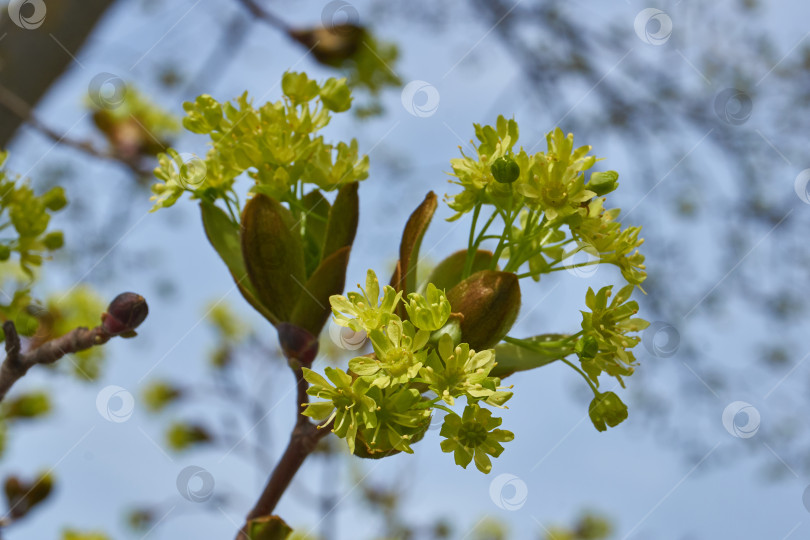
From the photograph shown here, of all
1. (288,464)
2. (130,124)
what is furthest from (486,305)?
(130,124)

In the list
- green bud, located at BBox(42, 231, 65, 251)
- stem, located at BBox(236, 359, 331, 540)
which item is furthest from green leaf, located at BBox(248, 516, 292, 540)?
green bud, located at BBox(42, 231, 65, 251)

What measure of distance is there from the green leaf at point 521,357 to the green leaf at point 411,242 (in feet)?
0.47

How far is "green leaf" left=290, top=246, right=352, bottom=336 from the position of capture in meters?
0.91

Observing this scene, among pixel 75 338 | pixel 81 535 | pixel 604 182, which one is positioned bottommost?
pixel 81 535

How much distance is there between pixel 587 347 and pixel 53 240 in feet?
2.82

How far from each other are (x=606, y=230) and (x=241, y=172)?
47 cm

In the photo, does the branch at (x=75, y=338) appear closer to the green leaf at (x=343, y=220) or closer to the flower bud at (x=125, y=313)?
the flower bud at (x=125, y=313)

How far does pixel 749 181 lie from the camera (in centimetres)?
326

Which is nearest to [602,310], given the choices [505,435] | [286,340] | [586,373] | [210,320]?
[586,373]

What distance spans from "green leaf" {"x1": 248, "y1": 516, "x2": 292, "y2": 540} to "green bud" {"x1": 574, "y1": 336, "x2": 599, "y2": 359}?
389 mm

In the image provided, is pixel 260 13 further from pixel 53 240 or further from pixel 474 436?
pixel 474 436

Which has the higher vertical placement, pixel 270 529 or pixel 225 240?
pixel 225 240

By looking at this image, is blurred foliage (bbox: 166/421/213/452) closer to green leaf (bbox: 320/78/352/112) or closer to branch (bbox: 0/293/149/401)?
branch (bbox: 0/293/149/401)

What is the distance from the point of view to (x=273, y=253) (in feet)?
3.11
